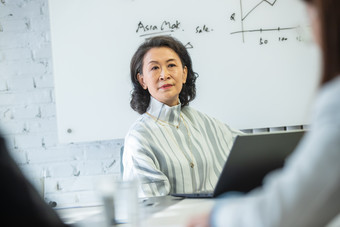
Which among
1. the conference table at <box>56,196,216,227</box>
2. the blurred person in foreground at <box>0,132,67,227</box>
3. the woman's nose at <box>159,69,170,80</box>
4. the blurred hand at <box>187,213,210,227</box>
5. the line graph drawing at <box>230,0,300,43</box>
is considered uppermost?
the line graph drawing at <box>230,0,300,43</box>

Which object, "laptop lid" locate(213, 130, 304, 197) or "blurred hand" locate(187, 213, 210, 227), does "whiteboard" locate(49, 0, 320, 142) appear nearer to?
"laptop lid" locate(213, 130, 304, 197)

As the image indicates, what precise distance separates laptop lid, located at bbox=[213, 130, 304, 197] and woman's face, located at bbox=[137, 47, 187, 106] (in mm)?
772

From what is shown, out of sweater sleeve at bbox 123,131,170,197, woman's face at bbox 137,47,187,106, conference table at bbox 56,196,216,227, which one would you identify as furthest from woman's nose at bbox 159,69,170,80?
conference table at bbox 56,196,216,227

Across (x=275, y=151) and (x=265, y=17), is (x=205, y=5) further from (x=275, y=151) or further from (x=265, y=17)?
(x=275, y=151)

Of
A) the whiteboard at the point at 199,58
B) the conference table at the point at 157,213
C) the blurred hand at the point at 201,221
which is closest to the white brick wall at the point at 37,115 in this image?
the whiteboard at the point at 199,58

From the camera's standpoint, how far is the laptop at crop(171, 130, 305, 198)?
3.44ft

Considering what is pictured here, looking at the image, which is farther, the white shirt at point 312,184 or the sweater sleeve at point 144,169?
the sweater sleeve at point 144,169

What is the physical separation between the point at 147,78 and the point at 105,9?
2.22 ft

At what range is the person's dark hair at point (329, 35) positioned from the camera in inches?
20.9

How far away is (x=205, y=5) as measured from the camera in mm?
2406

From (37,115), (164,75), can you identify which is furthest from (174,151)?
(37,115)

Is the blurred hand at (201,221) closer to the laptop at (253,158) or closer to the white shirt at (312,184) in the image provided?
the white shirt at (312,184)

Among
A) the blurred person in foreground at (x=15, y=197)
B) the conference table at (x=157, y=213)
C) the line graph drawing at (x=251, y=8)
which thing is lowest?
the conference table at (x=157, y=213)

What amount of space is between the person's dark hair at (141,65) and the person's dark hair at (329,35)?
56.8 inches
